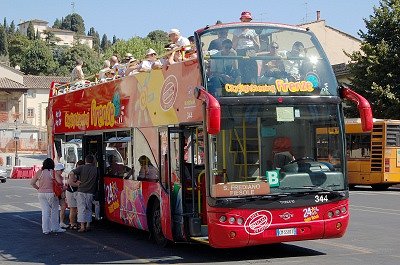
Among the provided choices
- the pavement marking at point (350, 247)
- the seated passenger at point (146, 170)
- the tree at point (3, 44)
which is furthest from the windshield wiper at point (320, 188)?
the tree at point (3, 44)

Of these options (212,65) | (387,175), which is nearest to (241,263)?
(212,65)

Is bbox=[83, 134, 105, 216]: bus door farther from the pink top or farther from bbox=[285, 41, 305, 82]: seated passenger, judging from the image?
bbox=[285, 41, 305, 82]: seated passenger

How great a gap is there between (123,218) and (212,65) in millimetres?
5425

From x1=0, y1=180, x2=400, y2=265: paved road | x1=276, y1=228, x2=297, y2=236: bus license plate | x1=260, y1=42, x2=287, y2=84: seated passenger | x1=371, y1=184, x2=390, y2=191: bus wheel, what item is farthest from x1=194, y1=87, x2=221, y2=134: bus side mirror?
x1=371, y1=184, x2=390, y2=191: bus wheel

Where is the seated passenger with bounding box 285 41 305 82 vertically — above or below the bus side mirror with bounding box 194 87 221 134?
above

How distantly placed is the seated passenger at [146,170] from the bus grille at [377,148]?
19754 mm

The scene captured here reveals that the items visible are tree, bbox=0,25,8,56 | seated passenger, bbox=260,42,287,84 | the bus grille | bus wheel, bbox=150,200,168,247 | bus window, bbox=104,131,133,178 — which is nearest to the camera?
seated passenger, bbox=260,42,287,84

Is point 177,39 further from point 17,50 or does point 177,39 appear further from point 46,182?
point 17,50

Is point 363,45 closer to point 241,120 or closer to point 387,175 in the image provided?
point 387,175

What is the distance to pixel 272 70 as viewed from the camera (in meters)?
11.8

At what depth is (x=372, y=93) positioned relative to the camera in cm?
4234

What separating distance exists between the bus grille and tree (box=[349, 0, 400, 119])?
9.81m

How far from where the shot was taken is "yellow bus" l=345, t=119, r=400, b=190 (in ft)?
106

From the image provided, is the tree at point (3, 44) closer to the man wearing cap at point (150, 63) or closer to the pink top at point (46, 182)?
the pink top at point (46, 182)
